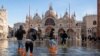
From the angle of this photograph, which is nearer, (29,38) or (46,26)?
(29,38)

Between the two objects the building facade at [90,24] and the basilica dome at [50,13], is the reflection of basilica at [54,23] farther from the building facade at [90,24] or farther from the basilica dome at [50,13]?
the building facade at [90,24]

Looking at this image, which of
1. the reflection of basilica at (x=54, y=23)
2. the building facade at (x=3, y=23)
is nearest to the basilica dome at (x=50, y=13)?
the reflection of basilica at (x=54, y=23)

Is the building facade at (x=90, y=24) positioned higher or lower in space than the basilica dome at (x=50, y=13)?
lower

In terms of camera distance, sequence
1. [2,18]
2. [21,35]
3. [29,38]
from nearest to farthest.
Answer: [29,38]
[21,35]
[2,18]

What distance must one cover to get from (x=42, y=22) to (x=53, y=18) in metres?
5.00

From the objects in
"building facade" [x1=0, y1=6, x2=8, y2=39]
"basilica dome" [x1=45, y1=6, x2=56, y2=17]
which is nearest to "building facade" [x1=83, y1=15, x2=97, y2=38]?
"basilica dome" [x1=45, y1=6, x2=56, y2=17]

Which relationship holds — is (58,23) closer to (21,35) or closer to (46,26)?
(46,26)

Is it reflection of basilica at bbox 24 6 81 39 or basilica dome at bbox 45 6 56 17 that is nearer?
reflection of basilica at bbox 24 6 81 39

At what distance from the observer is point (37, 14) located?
144m

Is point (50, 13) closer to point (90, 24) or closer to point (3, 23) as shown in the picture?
point (90, 24)

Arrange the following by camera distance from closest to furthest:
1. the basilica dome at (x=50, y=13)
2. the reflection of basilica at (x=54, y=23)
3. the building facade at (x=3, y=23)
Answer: the building facade at (x=3, y=23) → the reflection of basilica at (x=54, y=23) → the basilica dome at (x=50, y=13)

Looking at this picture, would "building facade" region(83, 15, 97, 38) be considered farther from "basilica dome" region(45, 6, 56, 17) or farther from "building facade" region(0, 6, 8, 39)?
"building facade" region(0, 6, 8, 39)

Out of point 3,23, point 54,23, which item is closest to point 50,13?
point 54,23

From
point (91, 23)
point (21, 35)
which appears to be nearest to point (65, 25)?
point (91, 23)
